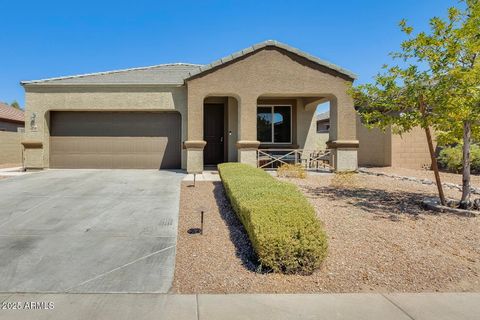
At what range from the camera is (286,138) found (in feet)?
50.3

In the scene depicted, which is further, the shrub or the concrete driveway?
the shrub

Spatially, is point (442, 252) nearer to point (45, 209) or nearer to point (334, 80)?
point (45, 209)

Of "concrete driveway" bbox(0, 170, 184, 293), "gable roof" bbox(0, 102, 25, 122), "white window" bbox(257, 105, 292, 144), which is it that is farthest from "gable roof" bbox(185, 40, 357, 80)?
"gable roof" bbox(0, 102, 25, 122)

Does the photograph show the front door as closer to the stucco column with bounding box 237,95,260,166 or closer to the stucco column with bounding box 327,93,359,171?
the stucco column with bounding box 237,95,260,166

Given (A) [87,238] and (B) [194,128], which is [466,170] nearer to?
(A) [87,238]

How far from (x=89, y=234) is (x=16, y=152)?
57.9 ft

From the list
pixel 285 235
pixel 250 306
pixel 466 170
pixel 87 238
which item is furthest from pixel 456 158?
pixel 87 238

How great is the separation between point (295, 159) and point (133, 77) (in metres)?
8.37

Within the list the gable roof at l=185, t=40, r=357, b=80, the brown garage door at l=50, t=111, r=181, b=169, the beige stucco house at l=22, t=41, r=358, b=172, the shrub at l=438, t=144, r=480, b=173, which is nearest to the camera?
the gable roof at l=185, t=40, r=357, b=80

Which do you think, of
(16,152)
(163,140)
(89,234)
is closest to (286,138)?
(163,140)

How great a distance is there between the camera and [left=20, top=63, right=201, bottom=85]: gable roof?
13043mm

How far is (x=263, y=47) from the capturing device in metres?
12.2

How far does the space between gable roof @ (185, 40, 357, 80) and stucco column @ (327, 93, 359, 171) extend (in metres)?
1.07

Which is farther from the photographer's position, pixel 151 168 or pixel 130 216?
pixel 151 168
